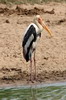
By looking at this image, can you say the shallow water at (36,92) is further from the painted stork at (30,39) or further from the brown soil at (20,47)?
the painted stork at (30,39)

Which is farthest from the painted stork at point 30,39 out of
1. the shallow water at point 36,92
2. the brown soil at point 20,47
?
the shallow water at point 36,92

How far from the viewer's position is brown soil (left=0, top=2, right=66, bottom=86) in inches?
430

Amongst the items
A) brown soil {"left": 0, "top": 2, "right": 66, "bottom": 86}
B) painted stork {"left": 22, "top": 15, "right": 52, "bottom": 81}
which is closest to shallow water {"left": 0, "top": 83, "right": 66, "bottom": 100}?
brown soil {"left": 0, "top": 2, "right": 66, "bottom": 86}

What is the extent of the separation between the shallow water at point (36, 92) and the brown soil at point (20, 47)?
406mm

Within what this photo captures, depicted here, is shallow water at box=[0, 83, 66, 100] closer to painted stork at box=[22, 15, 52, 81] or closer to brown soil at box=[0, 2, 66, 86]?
brown soil at box=[0, 2, 66, 86]

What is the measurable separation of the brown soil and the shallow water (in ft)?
1.33

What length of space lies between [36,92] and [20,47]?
116 inches

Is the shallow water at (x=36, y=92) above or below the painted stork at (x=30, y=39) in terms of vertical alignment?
below

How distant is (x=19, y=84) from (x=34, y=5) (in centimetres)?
730

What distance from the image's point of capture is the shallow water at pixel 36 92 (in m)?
9.27

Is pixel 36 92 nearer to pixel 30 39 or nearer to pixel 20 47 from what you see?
pixel 30 39

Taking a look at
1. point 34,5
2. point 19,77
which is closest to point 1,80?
point 19,77

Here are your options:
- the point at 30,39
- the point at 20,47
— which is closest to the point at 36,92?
the point at 30,39

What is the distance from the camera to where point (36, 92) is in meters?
9.78
